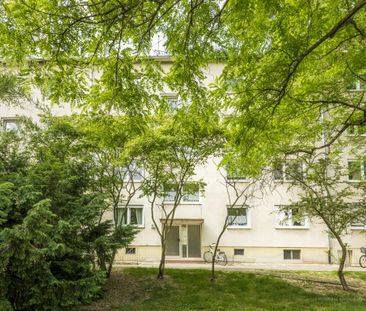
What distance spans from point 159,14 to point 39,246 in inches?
243

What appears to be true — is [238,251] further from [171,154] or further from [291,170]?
[171,154]

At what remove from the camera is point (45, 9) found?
338cm

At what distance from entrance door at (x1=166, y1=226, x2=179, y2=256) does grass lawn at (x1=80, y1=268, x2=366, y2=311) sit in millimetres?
5751

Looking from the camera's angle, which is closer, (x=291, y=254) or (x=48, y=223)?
(x=48, y=223)

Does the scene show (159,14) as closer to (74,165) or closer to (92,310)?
(74,165)

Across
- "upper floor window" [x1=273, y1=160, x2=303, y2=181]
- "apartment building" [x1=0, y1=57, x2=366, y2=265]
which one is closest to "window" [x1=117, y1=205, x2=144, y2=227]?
"apartment building" [x1=0, y1=57, x2=366, y2=265]

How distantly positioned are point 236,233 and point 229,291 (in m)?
7.95

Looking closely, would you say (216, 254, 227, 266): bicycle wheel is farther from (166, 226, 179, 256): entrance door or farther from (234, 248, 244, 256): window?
(166, 226, 179, 256): entrance door

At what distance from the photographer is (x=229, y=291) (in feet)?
38.7

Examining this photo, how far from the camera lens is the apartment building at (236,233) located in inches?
755

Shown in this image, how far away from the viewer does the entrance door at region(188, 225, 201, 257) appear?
20.1 metres

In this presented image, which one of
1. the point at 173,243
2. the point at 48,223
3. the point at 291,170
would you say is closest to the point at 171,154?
the point at 291,170

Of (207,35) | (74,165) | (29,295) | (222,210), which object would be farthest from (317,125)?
(222,210)

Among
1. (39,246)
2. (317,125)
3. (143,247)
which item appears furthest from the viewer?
(143,247)
